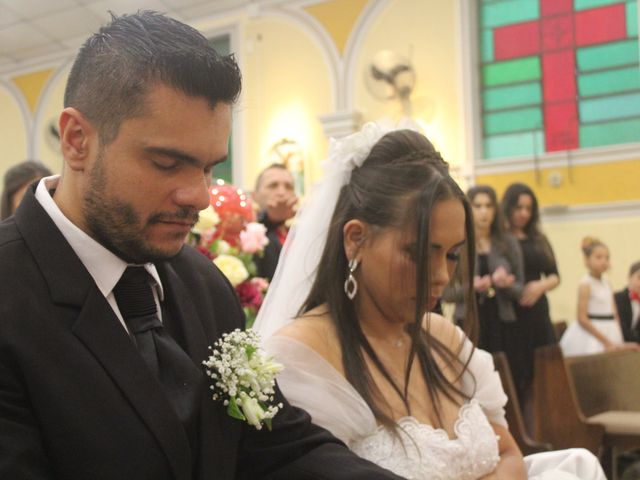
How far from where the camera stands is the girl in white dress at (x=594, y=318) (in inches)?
247

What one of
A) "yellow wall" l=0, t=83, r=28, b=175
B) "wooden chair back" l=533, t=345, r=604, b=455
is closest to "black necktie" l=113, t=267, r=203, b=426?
"wooden chair back" l=533, t=345, r=604, b=455

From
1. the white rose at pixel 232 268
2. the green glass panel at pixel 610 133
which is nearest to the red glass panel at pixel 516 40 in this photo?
the green glass panel at pixel 610 133

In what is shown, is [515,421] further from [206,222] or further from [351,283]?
[351,283]

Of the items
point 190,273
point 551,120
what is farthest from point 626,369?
point 551,120

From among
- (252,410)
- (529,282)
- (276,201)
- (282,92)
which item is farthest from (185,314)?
(282,92)

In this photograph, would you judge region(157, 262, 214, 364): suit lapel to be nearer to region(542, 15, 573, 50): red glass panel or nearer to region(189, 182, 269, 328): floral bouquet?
region(189, 182, 269, 328): floral bouquet

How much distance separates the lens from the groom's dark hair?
4.74ft

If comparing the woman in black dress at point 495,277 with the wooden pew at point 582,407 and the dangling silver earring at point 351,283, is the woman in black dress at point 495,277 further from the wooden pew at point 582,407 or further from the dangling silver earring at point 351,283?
the dangling silver earring at point 351,283

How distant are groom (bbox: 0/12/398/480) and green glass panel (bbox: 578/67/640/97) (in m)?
7.84

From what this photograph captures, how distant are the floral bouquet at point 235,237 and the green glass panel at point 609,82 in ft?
20.7

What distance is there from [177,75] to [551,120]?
7.93 metres

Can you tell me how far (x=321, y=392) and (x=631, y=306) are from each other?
5468mm

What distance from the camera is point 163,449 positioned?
1.41m

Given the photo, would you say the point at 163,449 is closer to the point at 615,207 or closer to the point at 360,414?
the point at 360,414
